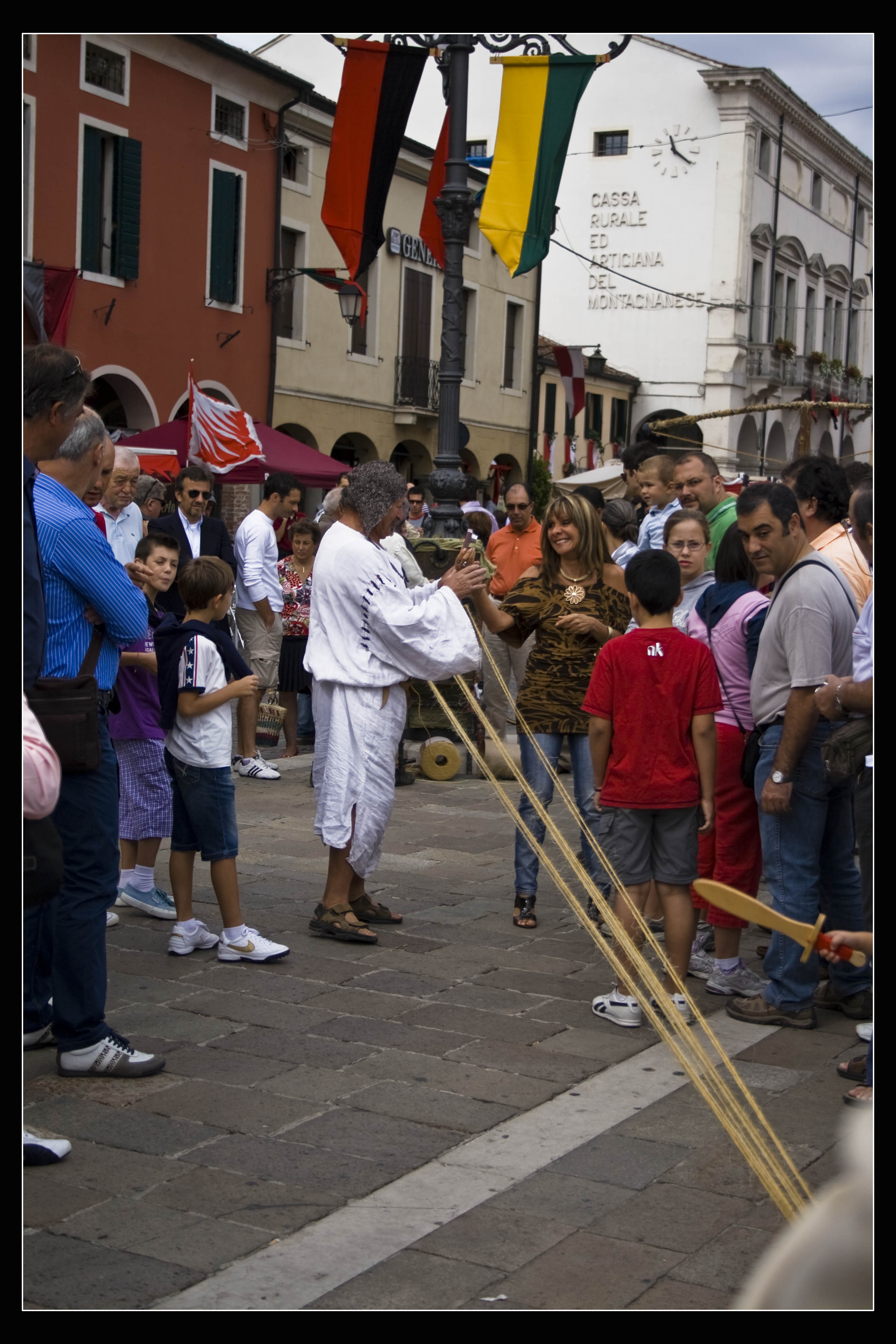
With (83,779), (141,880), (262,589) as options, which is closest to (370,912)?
(141,880)

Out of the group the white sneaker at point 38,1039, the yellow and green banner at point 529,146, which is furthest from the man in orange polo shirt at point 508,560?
the white sneaker at point 38,1039

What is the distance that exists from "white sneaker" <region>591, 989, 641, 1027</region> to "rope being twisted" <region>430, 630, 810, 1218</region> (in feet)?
0.19

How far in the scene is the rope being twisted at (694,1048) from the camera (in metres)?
3.48

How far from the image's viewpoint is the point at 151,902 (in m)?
6.07

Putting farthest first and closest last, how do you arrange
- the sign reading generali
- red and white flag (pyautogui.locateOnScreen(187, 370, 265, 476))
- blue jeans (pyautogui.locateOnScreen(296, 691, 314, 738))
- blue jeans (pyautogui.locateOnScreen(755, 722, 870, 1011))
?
the sign reading generali
red and white flag (pyautogui.locateOnScreen(187, 370, 265, 476))
blue jeans (pyautogui.locateOnScreen(296, 691, 314, 738))
blue jeans (pyautogui.locateOnScreen(755, 722, 870, 1011))

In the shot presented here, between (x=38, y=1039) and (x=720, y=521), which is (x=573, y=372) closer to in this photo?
(x=720, y=521)

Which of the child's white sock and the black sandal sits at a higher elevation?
the child's white sock

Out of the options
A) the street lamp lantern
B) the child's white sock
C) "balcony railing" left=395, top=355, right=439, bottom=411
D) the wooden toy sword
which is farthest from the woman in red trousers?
"balcony railing" left=395, top=355, right=439, bottom=411

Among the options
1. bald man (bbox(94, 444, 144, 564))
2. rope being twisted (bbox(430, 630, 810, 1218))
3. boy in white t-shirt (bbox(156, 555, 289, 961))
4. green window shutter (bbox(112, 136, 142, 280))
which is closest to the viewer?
rope being twisted (bbox(430, 630, 810, 1218))

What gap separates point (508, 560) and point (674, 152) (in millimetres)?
22937

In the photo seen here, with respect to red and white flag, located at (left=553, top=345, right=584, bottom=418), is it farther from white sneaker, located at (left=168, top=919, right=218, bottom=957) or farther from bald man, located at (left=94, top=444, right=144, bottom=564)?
white sneaker, located at (left=168, top=919, right=218, bottom=957)

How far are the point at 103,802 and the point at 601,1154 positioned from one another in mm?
1693

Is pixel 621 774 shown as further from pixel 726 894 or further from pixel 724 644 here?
pixel 726 894

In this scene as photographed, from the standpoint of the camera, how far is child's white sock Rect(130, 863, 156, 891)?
20.0ft
